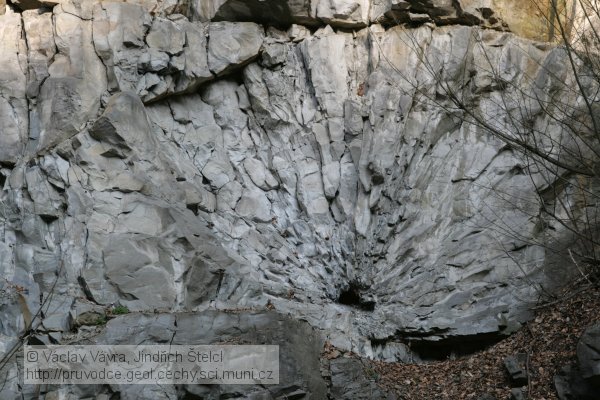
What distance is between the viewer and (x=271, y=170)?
12898 millimetres

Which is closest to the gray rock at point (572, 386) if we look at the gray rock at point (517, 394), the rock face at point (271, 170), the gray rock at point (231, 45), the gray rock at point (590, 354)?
the gray rock at point (590, 354)

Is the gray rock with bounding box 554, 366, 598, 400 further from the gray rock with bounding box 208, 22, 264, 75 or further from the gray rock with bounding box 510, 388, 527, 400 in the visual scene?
the gray rock with bounding box 208, 22, 264, 75

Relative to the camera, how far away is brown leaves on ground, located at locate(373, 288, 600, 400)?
9.29m

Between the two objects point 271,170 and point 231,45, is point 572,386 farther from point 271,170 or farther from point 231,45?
point 231,45

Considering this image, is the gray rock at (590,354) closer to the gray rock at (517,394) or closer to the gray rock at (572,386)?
the gray rock at (572,386)

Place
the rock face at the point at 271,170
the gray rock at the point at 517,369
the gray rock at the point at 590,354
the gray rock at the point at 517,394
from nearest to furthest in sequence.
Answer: the gray rock at the point at 590,354 < the gray rock at the point at 517,394 < the gray rock at the point at 517,369 < the rock face at the point at 271,170

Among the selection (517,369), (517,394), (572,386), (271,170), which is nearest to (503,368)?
(517,369)

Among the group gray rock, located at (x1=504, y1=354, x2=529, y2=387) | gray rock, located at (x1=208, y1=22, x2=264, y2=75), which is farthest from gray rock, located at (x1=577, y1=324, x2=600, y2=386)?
gray rock, located at (x1=208, y1=22, x2=264, y2=75)

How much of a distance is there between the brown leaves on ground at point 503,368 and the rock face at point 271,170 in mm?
564

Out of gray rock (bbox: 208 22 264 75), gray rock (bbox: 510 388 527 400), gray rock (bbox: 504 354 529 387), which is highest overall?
gray rock (bbox: 208 22 264 75)

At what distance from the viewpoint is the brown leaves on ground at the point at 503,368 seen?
9.29m

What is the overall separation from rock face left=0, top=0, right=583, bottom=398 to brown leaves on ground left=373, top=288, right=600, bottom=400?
56 centimetres

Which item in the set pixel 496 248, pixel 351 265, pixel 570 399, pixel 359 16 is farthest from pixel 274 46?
pixel 570 399

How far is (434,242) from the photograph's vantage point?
11945 millimetres
